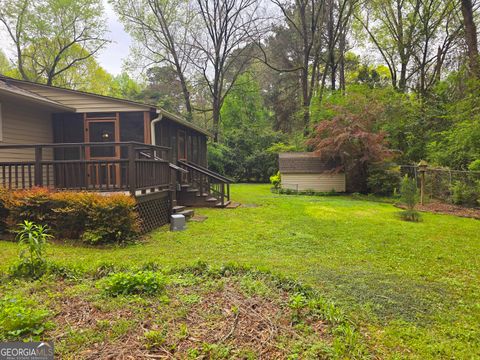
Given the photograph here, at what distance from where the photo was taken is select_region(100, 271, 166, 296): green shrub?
2.96 m

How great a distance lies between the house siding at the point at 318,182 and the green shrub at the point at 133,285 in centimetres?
1365

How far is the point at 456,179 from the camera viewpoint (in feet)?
35.9

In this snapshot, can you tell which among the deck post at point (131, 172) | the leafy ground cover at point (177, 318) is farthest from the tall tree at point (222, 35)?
the leafy ground cover at point (177, 318)

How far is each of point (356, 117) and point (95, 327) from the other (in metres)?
14.7

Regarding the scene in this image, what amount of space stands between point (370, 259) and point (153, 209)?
4.58 meters

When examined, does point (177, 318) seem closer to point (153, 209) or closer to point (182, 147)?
point (153, 209)

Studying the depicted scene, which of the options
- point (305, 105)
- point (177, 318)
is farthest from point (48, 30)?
point (177, 318)

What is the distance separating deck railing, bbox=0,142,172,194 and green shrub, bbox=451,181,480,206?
9699mm

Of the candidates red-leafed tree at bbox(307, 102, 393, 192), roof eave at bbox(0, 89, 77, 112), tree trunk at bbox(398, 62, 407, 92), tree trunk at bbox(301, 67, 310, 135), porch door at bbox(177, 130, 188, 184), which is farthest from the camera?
tree trunk at bbox(398, 62, 407, 92)

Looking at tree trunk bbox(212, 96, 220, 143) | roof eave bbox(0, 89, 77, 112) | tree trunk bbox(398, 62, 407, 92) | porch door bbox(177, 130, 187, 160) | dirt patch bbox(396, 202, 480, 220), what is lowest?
dirt patch bbox(396, 202, 480, 220)

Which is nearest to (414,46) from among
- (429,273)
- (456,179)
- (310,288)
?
(456,179)

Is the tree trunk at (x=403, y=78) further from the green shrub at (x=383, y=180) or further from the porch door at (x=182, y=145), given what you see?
the porch door at (x=182, y=145)

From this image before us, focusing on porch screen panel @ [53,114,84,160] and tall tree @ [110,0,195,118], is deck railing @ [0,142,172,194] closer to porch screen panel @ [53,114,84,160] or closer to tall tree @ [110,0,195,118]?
porch screen panel @ [53,114,84,160]

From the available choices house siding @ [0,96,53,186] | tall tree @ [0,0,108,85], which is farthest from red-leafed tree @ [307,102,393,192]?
tall tree @ [0,0,108,85]
